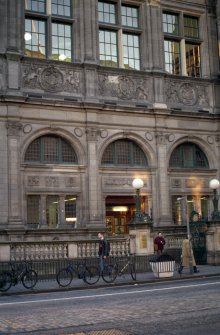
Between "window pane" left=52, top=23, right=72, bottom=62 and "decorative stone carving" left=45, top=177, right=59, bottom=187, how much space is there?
23.8ft

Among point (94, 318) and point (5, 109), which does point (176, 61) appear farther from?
point (94, 318)

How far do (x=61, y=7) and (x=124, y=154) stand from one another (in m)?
9.75

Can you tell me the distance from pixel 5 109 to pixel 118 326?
20.3m

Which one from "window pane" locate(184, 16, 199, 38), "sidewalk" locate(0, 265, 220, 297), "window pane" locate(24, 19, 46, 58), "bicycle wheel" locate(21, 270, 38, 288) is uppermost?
"window pane" locate(184, 16, 199, 38)

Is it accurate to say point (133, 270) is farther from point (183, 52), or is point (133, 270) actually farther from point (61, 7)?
point (183, 52)

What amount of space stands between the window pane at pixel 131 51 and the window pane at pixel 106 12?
1.36 meters

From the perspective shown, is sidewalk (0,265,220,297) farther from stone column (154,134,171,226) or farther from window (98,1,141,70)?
→ window (98,1,141,70)

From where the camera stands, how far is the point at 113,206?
3325 cm

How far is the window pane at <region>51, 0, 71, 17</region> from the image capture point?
33000mm

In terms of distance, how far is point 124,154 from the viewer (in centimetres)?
3397

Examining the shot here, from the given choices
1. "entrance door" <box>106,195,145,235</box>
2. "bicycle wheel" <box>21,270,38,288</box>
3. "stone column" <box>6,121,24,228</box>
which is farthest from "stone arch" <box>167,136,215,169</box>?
"bicycle wheel" <box>21,270,38,288</box>

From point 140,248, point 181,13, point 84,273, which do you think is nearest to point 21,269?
point 84,273

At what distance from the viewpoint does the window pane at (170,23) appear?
120ft

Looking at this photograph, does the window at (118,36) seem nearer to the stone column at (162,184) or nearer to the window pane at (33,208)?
the stone column at (162,184)
